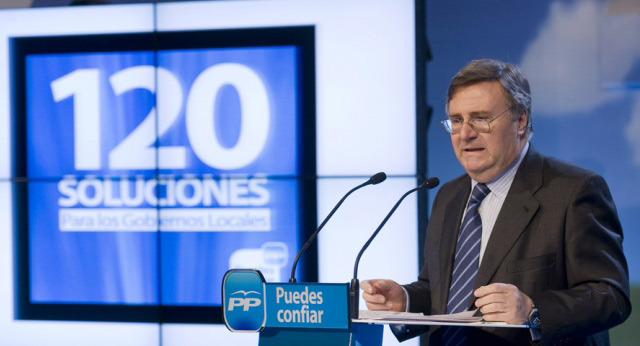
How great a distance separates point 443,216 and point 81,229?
2.80m

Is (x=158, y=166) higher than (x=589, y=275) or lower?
higher

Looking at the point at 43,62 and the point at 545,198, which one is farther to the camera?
the point at 43,62

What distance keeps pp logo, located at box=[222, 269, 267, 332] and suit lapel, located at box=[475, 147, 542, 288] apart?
634 mm

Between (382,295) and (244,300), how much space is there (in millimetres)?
518

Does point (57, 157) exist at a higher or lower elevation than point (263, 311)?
higher

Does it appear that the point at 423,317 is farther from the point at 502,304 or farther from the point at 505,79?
the point at 505,79

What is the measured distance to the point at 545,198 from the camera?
2033 mm

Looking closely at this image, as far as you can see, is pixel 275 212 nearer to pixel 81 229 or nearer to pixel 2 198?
pixel 81 229

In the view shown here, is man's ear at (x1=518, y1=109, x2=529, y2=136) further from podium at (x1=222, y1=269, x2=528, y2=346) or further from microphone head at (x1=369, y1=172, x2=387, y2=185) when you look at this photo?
podium at (x1=222, y1=269, x2=528, y2=346)

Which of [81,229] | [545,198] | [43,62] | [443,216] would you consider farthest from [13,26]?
[545,198]

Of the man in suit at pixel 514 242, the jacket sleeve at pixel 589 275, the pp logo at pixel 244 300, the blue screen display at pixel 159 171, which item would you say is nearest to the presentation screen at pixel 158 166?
the blue screen display at pixel 159 171

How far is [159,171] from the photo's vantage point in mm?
4402

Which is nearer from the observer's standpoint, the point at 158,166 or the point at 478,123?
the point at 478,123

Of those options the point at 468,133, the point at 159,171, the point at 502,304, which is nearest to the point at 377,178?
the point at 468,133
